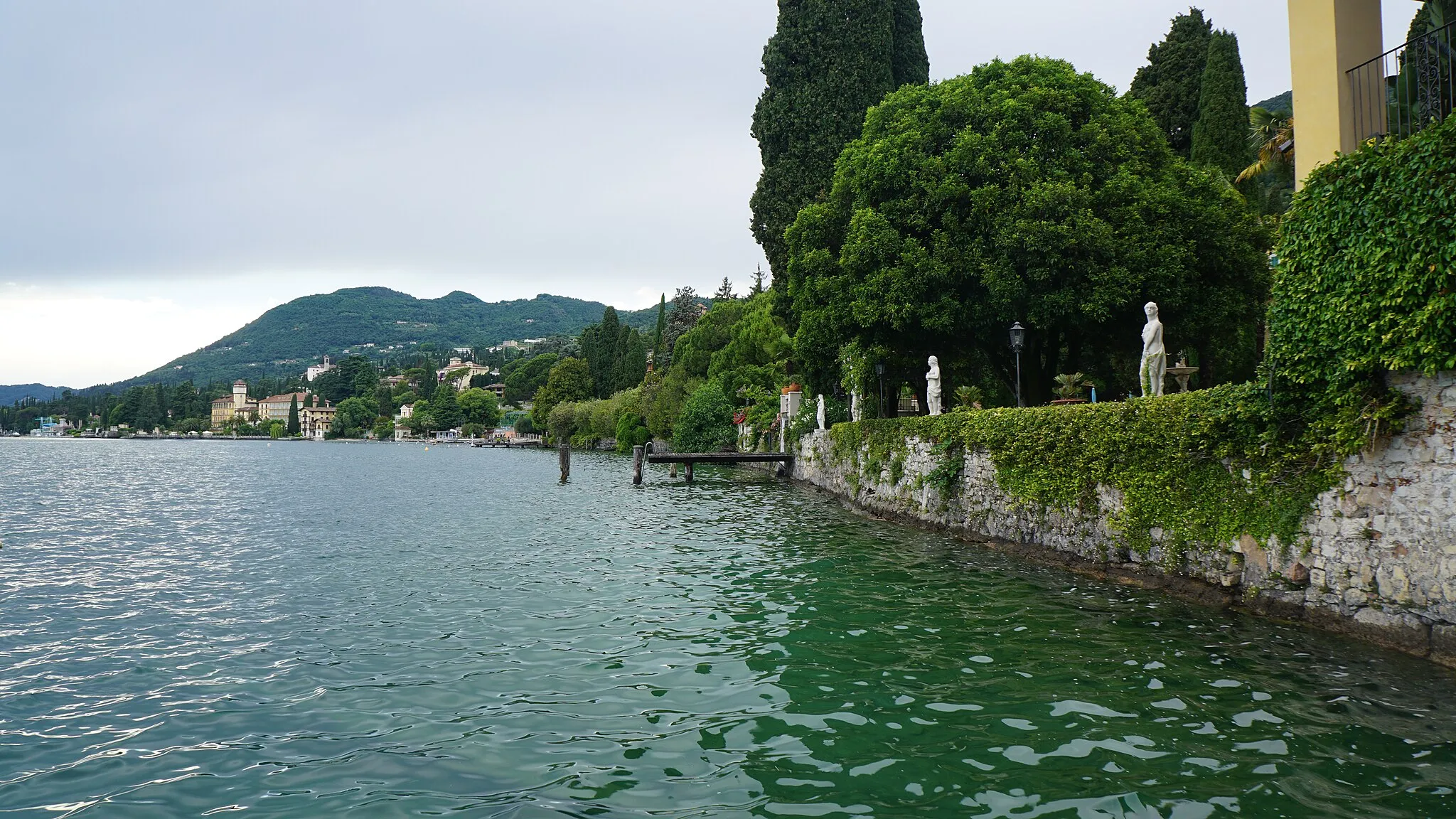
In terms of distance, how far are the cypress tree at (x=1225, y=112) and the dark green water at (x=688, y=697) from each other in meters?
21.7

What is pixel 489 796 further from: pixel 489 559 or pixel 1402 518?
pixel 489 559

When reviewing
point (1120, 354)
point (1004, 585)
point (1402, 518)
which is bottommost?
point (1004, 585)

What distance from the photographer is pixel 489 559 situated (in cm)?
1456

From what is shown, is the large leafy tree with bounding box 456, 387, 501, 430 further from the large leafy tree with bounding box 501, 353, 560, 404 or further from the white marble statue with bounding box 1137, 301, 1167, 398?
the white marble statue with bounding box 1137, 301, 1167, 398

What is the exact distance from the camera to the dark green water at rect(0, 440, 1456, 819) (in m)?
4.77

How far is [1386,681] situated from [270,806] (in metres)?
8.10

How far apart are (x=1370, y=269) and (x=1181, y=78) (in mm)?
30289

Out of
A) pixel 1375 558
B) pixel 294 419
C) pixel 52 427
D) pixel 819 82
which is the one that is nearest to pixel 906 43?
pixel 819 82

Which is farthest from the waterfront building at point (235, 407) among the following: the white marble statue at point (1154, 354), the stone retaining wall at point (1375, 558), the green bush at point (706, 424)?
the stone retaining wall at point (1375, 558)

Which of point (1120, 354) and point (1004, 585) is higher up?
point (1120, 354)

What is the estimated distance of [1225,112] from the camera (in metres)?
27.4

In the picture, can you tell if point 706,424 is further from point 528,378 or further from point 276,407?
point 276,407

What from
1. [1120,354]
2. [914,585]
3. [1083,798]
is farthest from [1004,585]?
[1120,354]

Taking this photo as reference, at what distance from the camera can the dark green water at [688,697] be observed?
4.77 meters
